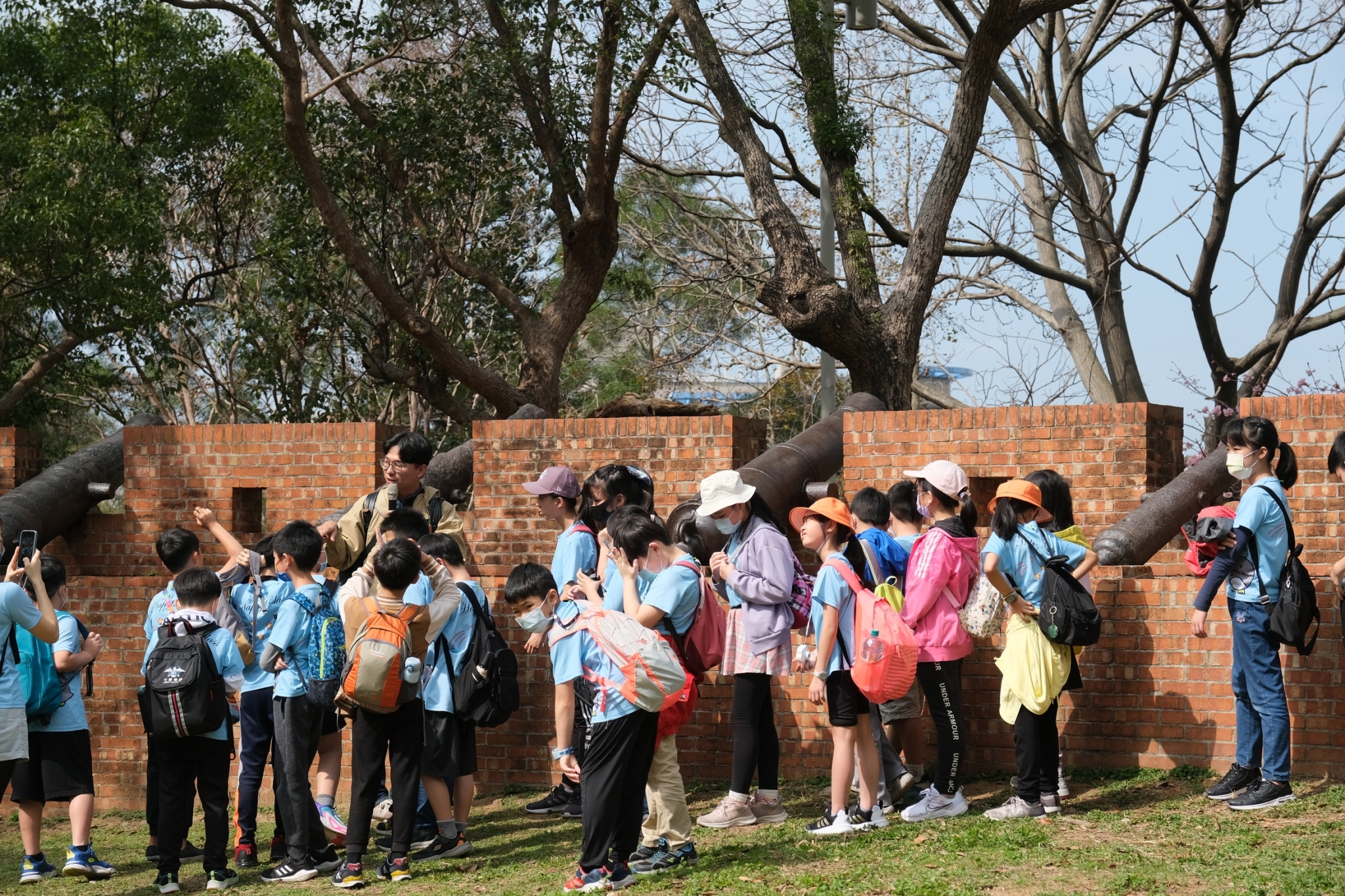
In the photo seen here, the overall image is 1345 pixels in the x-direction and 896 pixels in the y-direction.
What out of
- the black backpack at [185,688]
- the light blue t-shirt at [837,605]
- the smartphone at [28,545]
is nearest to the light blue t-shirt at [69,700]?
the black backpack at [185,688]

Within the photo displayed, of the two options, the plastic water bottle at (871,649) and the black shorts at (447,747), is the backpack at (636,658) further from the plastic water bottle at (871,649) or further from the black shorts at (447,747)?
the black shorts at (447,747)

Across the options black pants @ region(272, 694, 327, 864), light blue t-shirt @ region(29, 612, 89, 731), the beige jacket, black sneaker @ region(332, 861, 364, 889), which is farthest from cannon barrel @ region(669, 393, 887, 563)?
light blue t-shirt @ region(29, 612, 89, 731)

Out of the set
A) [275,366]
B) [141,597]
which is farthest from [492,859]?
[275,366]

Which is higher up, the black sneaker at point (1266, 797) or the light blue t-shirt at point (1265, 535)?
the light blue t-shirt at point (1265, 535)

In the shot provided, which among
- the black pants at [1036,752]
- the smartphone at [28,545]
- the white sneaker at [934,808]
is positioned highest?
the smartphone at [28,545]

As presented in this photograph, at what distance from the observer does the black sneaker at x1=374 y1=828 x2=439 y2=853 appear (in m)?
6.66

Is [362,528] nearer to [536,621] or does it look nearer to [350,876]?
[536,621]

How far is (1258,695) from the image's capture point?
6246 mm

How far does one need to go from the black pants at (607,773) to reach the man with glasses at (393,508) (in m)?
2.04

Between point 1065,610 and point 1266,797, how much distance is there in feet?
4.15

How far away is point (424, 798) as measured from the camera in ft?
22.5

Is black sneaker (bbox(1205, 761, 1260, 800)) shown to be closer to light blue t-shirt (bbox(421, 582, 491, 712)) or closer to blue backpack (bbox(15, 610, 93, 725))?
light blue t-shirt (bbox(421, 582, 491, 712))

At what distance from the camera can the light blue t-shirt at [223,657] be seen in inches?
255

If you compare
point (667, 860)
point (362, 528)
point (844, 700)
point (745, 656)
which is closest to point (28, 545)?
point (362, 528)
